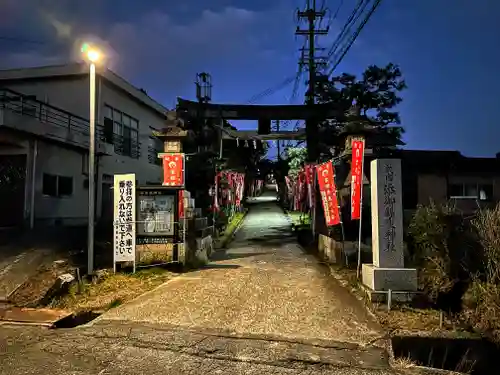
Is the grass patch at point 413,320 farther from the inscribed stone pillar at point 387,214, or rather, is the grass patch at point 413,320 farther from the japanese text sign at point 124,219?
the japanese text sign at point 124,219

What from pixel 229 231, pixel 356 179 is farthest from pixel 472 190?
pixel 229 231

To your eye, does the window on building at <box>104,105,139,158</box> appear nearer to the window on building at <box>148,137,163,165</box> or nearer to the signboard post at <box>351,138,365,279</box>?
the window on building at <box>148,137,163,165</box>

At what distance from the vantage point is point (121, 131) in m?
24.8

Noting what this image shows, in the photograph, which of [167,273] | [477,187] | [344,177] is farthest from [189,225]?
[477,187]

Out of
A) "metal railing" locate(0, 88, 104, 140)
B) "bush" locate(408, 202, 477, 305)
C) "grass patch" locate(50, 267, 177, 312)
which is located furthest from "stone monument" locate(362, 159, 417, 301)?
"metal railing" locate(0, 88, 104, 140)

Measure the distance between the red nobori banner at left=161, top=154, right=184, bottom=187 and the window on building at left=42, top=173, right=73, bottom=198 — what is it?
252 inches

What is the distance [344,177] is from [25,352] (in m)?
11.9

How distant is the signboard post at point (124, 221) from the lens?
11.4m

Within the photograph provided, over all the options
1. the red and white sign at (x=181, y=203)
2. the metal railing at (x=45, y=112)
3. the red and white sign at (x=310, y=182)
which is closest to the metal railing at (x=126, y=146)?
the metal railing at (x=45, y=112)

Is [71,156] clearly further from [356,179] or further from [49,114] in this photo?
[356,179]

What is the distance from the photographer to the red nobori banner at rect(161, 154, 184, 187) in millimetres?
14844

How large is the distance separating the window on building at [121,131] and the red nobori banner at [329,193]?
13.6 meters

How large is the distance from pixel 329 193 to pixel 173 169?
5579 mm

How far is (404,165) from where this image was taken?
21.5 m
